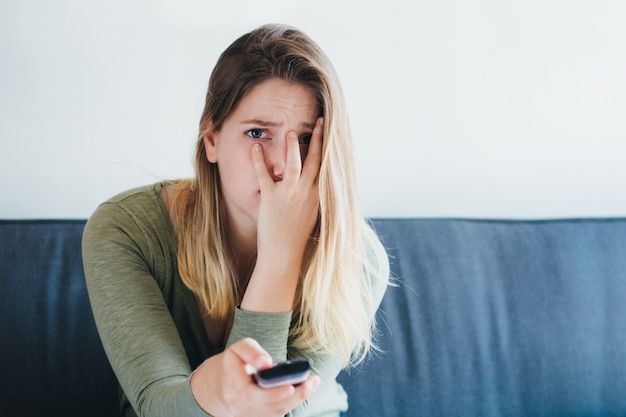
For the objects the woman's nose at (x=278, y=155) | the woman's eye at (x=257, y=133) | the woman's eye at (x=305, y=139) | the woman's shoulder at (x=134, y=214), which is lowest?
the woman's shoulder at (x=134, y=214)

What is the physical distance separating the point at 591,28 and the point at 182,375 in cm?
139

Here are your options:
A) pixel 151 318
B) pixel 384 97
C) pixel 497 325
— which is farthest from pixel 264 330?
pixel 384 97

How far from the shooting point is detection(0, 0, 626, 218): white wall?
1.40 metres

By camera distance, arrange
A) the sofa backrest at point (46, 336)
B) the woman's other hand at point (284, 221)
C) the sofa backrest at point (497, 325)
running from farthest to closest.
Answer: the sofa backrest at point (497, 325) → the sofa backrest at point (46, 336) → the woman's other hand at point (284, 221)

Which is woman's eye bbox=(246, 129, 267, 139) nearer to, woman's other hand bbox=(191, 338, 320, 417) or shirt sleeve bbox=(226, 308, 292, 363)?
shirt sleeve bbox=(226, 308, 292, 363)

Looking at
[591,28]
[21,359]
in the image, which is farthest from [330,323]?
[591,28]

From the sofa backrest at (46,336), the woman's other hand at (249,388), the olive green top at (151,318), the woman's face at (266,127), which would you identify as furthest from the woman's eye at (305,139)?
the sofa backrest at (46,336)

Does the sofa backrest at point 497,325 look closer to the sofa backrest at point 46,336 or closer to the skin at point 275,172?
the skin at point 275,172

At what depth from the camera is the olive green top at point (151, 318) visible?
920 millimetres

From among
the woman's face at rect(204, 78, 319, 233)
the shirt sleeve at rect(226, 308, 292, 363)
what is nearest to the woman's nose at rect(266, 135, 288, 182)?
the woman's face at rect(204, 78, 319, 233)

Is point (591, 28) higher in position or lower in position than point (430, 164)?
higher

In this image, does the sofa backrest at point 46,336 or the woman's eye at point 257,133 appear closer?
the woman's eye at point 257,133

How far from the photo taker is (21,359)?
1.21 meters

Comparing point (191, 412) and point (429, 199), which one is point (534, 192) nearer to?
point (429, 199)
